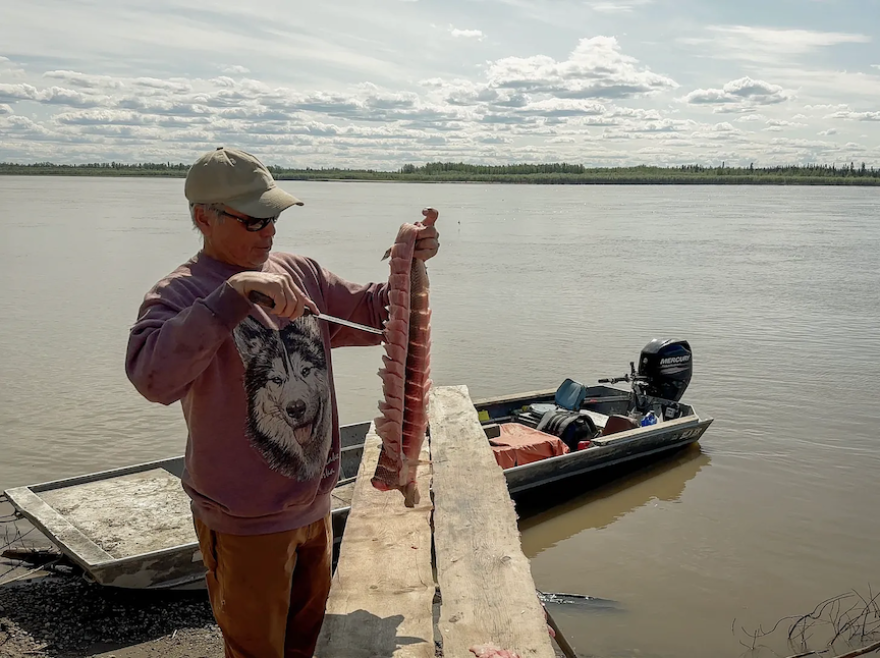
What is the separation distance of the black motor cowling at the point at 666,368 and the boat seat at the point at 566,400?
1163mm

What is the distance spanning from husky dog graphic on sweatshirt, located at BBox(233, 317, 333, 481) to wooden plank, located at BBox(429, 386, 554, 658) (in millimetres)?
930

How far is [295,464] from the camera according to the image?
305 centimetres

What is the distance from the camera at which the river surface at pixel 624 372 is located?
8578 millimetres

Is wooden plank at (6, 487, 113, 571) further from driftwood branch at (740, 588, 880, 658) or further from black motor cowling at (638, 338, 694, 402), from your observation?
black motor cowling at (638, 338, 694, 402)

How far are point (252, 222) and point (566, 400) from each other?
8.85 m

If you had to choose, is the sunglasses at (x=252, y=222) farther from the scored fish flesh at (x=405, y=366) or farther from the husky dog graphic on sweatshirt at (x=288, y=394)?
the scored fish flesh at (x=405, y=366)

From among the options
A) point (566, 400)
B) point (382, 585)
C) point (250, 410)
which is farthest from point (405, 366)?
point (566, 400)

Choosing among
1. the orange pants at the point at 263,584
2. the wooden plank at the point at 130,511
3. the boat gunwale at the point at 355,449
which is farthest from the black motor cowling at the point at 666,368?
the orange pants at the point at 263,584

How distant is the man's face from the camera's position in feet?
9.68

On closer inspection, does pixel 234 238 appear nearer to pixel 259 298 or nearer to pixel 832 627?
pixel 259 298

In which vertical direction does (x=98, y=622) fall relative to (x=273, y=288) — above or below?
below

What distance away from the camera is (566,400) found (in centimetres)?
1140

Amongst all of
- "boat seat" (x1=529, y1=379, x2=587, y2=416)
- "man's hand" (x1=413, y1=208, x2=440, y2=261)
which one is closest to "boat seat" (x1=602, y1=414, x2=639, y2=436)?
"boat seat" (x1=529, y1=379, x2=587, y2=416)

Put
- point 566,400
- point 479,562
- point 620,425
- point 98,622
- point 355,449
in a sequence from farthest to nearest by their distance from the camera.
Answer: point 566,400, point 620,425, point 355,449, point 98,622, point 479,562
